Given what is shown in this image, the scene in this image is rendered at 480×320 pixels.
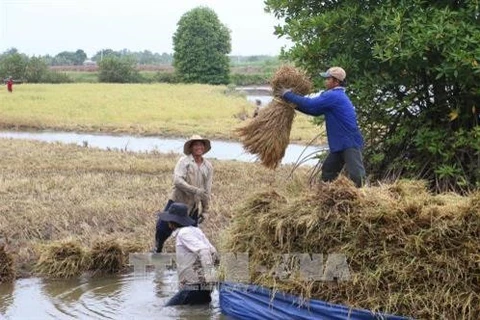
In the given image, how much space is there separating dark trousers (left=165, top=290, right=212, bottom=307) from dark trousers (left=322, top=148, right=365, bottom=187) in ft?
5.46

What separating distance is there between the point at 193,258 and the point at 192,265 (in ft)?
0.23

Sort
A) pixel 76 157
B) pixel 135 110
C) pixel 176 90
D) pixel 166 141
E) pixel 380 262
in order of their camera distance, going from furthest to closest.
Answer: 1. pixel 176 90
2. pixel 135 110
3. pixel 166 141
4. pixel 76 157
5. pixel 380 262

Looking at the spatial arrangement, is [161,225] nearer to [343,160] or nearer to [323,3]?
[343,160]

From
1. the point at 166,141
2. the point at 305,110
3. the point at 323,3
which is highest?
the point at 323,3

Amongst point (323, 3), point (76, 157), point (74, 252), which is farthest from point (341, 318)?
point (76, 157)

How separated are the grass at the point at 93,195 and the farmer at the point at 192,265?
0.67 m

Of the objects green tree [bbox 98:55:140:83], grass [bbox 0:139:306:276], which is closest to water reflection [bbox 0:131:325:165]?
grass [bbox 0:139:306:276]

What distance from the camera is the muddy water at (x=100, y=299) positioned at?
6848 mm

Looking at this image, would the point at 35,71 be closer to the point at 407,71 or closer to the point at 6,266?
the point at 6,266

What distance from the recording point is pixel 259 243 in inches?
251

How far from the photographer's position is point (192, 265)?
6824mm

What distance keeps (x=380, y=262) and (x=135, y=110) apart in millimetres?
31230

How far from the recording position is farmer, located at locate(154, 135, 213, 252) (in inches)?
319

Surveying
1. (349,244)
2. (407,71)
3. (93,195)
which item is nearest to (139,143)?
(93,195)
